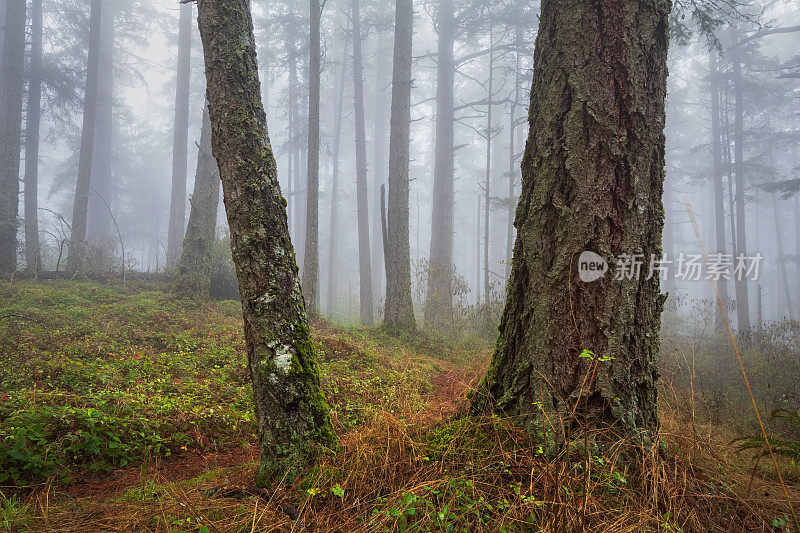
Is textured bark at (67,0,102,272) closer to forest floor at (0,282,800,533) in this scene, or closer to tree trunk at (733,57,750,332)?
forest floor at (0,282,800,533)

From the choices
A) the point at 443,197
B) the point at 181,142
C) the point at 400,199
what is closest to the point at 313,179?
the point at 400,199

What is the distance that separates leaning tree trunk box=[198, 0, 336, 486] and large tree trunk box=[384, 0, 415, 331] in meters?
6.27

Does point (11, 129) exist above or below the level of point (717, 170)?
below

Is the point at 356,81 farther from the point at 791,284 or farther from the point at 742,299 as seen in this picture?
the point at 791,284

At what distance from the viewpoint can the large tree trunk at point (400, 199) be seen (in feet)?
29.1

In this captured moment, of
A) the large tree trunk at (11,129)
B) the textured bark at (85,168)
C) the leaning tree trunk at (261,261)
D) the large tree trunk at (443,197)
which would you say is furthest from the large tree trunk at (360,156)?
the leaning tree trunk at (261,261)

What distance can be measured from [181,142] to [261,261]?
20.1 m

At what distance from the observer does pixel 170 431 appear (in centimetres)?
334

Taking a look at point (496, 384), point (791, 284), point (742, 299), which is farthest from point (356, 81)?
point (791, 284)

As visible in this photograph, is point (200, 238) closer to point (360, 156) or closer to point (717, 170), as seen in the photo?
point (360, 156)

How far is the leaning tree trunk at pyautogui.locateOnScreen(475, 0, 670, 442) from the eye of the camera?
7.18ft

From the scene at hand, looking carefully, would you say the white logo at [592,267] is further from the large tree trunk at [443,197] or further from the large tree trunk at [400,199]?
the large tree trunk at [443,197]

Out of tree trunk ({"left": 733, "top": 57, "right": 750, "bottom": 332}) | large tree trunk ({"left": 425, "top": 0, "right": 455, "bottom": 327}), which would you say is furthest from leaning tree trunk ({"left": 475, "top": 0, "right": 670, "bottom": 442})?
tree trunk ({"left": 733, "top": 57, "right": 750, "bottom": 332})

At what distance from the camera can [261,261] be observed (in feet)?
8.09
